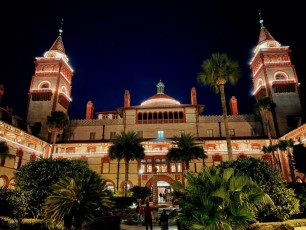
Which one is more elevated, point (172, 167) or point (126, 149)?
point (126, 149)

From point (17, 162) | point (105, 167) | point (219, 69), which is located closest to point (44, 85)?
point (17, 162)

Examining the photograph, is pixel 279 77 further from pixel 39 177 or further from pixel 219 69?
pixel 39 177

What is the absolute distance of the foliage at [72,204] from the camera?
35.4 ft

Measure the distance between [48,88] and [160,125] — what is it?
85.5 feet

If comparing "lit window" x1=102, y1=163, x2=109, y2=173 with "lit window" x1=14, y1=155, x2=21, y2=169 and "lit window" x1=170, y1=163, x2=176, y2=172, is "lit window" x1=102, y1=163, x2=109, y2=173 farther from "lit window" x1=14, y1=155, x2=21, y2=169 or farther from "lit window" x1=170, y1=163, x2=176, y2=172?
"lit window" x1=14, y1=155, x2=21, y2=169

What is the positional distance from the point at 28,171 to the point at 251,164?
46.9 feet

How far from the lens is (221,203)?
9.14 m

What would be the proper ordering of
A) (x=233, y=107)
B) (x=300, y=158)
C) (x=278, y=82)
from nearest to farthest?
(x=300, y=158), (x=278, y=82), (x=233, y=107)

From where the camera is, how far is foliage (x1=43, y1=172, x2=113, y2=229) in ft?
35.4

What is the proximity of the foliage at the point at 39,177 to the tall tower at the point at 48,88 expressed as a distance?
122ft

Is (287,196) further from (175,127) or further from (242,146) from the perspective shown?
(175,127)

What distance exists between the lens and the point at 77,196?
431 inches

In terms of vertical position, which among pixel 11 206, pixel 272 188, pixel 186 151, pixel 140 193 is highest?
pixel 186 151

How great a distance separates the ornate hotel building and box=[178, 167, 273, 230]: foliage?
3599cm
